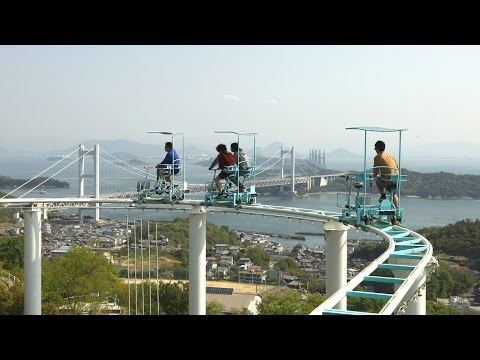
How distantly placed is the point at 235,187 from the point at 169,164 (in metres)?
1.26

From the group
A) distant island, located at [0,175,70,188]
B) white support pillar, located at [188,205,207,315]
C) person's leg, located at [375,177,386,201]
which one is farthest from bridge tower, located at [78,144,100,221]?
person's leg, located at [375,177,386,201]

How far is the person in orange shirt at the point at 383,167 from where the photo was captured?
7258mm

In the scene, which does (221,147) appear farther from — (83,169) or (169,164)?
(83,169)

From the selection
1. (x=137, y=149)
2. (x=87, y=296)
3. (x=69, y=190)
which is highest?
(x=137, y=149)

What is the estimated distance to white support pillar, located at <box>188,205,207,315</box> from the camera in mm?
12602

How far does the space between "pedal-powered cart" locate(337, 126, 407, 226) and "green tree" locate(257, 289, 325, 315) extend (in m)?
5.75

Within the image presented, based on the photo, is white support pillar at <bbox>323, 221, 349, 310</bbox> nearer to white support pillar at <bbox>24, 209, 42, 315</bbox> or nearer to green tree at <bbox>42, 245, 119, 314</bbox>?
white support pillar at <bbox>24, 209, 42, 315</bbox>

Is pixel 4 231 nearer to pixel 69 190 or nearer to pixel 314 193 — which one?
pixel 69 190

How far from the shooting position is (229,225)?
22.6 m
